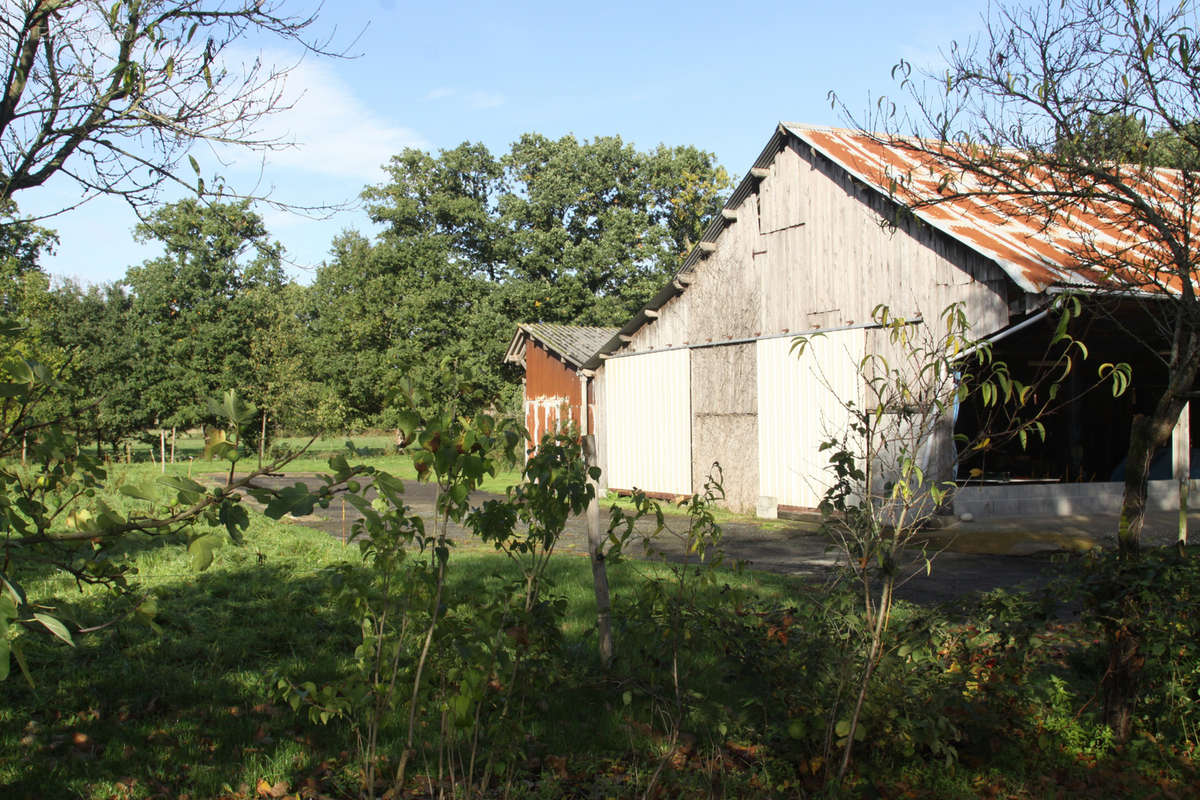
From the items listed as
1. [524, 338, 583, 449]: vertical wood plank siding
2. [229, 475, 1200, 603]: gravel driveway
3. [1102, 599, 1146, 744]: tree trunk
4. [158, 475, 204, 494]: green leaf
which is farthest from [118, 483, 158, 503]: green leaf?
[524, 338, 583, 449]: vertical wood plank siding

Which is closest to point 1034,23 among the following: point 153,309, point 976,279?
point 976,279

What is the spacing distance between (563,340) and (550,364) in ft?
2.46

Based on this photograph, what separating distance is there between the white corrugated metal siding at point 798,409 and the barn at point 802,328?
0.10 ft

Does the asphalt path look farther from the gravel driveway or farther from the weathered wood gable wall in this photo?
the weathered wood gable wall

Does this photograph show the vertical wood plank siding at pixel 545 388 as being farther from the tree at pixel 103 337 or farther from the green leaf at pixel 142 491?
the green leaf at pixel 142 491

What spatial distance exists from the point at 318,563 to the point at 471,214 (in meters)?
31.5

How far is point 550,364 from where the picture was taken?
2336 centimetres

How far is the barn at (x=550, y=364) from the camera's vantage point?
2234 cm

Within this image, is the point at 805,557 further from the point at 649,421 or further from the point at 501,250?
the point at 501,250

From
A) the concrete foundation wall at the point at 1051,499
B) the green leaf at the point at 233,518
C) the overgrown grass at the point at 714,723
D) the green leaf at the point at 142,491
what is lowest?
the overgrown grass at the point at 714,723

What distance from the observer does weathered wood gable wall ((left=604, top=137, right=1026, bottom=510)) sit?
12.5 m

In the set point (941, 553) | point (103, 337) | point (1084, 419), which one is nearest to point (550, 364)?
point (1084, 419)

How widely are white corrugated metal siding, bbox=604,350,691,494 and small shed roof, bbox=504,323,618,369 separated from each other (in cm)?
321

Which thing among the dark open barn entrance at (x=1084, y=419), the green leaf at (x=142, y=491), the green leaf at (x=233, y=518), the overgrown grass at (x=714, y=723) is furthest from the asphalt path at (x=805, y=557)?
the green leaf at (x=233, y=518)
